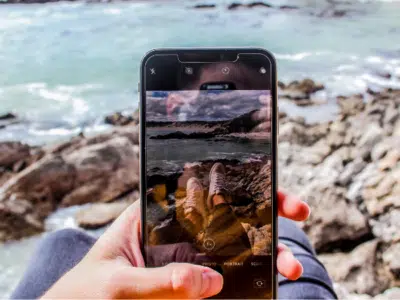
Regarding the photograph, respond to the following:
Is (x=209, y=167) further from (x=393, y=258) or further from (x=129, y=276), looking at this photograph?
(x=393, y=258)

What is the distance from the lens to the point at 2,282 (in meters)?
1.01

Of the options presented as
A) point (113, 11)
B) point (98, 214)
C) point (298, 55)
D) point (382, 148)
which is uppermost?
point (113, 11)

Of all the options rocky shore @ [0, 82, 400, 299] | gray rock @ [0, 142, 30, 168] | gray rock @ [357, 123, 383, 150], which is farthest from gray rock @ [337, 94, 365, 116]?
gray rock @ [0, 142, 30, 168]

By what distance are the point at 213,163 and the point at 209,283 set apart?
0.13m

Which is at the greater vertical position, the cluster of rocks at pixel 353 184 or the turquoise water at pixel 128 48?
the turquoise water at pixel 128 48

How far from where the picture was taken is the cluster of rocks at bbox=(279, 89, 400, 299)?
3.03ft

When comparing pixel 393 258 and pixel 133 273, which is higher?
pixel 133 273

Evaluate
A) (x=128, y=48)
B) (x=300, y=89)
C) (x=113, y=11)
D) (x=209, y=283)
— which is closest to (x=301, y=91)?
(x=300, y=89)

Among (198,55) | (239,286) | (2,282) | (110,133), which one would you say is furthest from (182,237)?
(110,133)

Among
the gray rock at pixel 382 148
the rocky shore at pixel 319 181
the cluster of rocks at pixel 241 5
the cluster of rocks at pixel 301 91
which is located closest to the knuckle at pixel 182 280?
the rocky shore at pixel 319 181

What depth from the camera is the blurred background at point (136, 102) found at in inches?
44.4

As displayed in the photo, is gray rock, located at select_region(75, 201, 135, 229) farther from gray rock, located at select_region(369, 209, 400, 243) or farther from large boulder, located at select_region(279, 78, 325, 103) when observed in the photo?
large boulder, located at select_region(279, 78, 325, 103)

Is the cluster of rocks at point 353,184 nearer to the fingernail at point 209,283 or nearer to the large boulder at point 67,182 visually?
the large boulder at point 67,182

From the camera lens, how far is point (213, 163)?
50 cm
